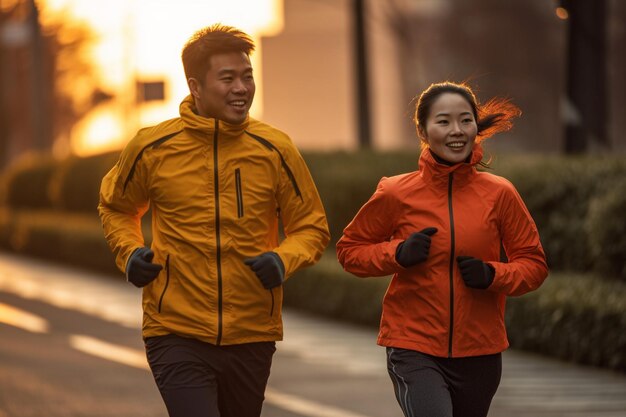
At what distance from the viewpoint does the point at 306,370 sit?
1191 centimetres

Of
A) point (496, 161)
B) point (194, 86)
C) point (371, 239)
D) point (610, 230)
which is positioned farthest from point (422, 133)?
point (496, 161)

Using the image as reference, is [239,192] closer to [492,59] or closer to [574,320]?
[574,320]

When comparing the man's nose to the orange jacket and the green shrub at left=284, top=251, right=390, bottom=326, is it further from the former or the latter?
the green shrub at left=284, top=251, right=390, bottom=326

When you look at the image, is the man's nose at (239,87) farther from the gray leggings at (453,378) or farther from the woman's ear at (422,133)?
the gray leggings at (453,378)

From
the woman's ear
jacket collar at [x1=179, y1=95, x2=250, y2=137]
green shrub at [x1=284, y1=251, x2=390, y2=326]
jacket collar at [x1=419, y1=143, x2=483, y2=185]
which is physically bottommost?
green shrub at [x1=284, y1=251, x2=390, y2=326]

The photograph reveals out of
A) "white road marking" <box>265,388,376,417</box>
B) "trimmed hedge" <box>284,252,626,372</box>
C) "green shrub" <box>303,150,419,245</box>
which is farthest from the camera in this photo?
"green shrub" <box>303,150,419,245</box>

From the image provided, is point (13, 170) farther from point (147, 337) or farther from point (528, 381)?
point (147, 337)

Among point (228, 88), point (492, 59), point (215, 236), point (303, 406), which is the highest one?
point (228, 88)

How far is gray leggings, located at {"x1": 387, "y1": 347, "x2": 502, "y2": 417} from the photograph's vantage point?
18.2 feet

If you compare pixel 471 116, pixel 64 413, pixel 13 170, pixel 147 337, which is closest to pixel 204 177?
pixel 147 337

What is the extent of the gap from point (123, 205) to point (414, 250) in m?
1.09

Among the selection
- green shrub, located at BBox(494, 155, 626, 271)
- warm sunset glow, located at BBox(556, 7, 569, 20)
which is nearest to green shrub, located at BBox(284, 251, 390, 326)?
green shrub, located at BBox(494, 155, 626, 271)

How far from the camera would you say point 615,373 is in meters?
11.4

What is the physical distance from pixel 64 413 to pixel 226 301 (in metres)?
4.42
